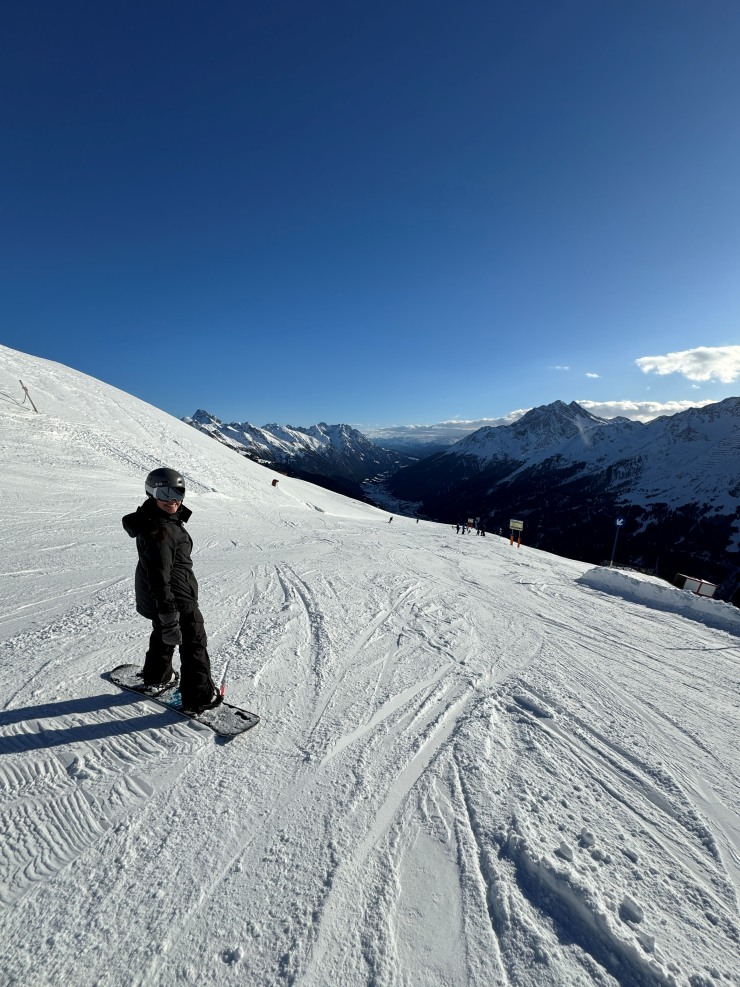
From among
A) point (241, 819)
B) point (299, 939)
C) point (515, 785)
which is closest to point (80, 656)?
point (241, 819)

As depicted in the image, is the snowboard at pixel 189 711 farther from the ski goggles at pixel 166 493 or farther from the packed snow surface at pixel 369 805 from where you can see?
the ski goggles at pixel 166 493

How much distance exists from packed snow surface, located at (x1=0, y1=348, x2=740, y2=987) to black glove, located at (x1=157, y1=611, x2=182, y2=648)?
0.83 meters

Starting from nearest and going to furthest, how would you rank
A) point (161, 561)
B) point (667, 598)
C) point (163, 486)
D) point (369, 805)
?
point (369, 805)
point (161, 561)
point (163, 486)
point (667, 598)

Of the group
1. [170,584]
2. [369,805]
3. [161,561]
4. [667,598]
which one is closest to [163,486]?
[161,561]

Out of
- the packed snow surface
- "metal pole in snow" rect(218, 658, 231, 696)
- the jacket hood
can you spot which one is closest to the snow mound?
the packed snow surface

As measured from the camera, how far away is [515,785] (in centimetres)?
357

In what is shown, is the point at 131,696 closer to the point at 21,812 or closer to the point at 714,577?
the point at 21,812

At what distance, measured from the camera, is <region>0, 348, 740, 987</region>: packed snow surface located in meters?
2.30

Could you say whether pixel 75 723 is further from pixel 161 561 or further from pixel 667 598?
pixel 667 598

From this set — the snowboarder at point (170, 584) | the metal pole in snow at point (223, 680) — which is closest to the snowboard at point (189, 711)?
the snowboarder at point (170, 584)

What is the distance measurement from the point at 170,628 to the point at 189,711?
34.4 inches

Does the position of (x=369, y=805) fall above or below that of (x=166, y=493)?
below

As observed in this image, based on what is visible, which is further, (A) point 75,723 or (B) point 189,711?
(B) point 189,711

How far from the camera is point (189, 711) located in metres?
4.06
